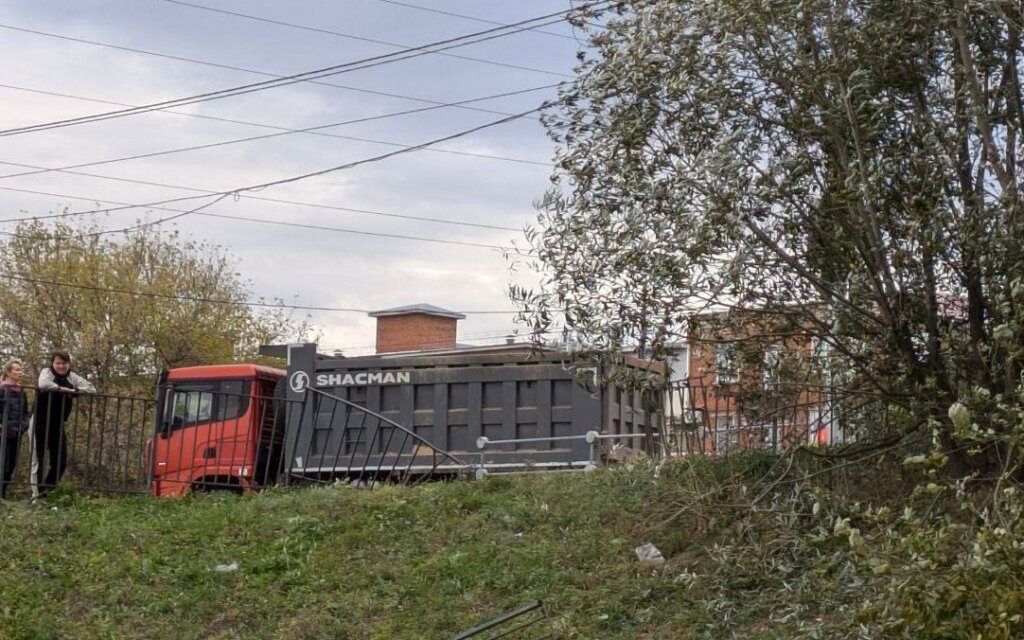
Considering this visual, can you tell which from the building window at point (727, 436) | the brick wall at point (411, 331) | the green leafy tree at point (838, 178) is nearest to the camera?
the green leafy tree at point (838, 178)

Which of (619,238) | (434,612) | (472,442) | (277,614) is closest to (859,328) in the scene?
(619,238)

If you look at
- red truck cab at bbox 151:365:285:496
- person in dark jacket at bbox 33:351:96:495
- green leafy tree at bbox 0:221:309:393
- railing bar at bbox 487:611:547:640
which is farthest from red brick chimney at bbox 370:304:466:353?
railing bar at bbox 487:611:547:640

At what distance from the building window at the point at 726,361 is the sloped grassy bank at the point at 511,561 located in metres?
0.75

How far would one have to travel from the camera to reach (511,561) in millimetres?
9531

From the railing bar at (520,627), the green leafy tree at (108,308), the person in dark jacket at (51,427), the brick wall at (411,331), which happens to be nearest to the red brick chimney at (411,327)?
the brick wall at (411,331)

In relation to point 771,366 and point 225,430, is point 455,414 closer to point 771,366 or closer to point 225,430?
point 225,430

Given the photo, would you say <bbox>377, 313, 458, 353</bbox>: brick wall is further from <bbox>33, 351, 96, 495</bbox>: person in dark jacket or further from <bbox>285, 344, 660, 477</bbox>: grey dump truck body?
<bbox>33, 351, 96, 495</bbox>: person in dark jacket

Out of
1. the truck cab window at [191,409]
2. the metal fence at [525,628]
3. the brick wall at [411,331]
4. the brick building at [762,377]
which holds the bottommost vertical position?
the metal fence at [525,628]

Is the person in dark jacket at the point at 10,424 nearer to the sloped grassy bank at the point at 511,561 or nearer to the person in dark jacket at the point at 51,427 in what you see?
the person in dark jacket at the point at 51,427

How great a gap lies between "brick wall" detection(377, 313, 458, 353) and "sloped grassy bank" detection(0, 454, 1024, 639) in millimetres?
38669

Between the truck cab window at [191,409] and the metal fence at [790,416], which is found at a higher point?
the truck cab window at [191,409]

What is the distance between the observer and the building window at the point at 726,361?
366 inches

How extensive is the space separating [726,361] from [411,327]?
4113cm

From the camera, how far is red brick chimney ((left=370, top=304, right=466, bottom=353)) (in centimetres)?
5003
